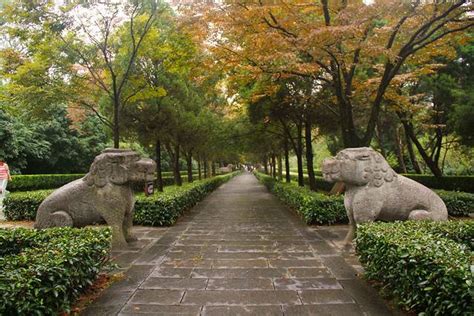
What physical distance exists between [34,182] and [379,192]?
15411mm

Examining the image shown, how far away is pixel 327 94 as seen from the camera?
11.5 metres

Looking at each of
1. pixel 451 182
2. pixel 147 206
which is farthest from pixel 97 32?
pixel 451 182

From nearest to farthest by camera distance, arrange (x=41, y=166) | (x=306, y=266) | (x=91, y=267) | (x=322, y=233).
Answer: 1. (x=91, y=267)
2. (x=306, y=266)
3. (x=322, y=233)
4. (x=41, y=166)

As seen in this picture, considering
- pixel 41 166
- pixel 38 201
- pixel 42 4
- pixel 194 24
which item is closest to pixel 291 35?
pixel 194 24

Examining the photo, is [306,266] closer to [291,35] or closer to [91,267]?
[91,267]

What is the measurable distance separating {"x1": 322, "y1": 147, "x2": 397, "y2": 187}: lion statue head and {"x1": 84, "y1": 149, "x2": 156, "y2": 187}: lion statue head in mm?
3084

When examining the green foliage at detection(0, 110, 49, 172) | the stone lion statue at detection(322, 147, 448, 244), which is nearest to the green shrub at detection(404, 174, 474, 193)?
the stone lion statue at detection(322, 147, 448, 244)

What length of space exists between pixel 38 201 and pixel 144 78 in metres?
4.70

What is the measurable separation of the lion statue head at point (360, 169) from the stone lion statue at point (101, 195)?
3093 millimetres

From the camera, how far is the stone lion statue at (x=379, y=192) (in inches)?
207

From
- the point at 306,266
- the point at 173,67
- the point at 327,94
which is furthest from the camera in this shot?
the point at 327,94

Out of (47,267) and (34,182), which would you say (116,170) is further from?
(34,182)

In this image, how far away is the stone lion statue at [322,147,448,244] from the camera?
525 cm

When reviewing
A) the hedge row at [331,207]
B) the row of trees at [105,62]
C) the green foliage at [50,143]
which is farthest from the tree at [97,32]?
the green foliage at [50,143]
